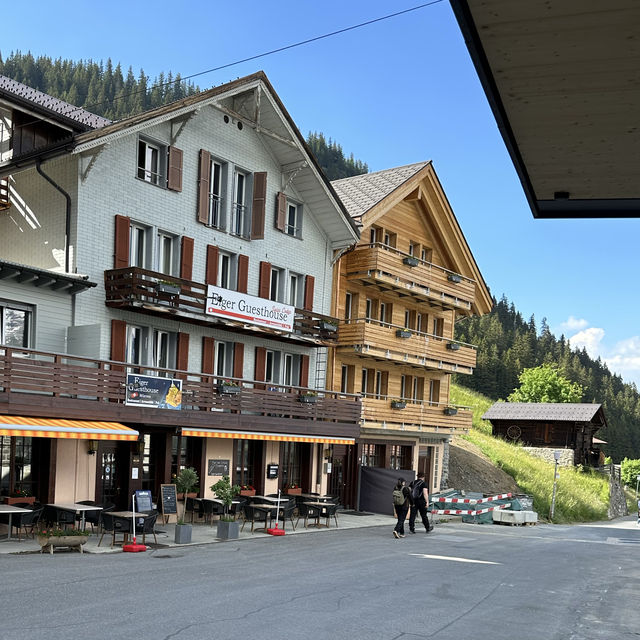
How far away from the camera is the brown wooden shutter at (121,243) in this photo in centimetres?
2481

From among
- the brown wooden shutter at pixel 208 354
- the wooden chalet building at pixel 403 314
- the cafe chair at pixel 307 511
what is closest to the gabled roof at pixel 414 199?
the wooden chalet building at pixel 403 314

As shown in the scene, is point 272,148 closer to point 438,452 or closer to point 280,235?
point 280,235

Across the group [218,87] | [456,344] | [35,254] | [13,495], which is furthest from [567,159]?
[456,344]

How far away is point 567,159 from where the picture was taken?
362 centimetres

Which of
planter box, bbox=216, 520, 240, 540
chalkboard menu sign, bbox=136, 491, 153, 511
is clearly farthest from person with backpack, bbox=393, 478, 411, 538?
chalkboard menu sign, bbox=136, 491, 153, 511

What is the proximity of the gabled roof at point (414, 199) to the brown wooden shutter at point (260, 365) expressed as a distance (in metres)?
6.74

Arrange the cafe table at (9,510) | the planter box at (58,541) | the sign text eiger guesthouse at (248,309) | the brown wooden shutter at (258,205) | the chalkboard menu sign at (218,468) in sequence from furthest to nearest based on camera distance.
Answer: the brown wooden shutter at (258,205) < the chalkboard menu sign at (218,468) < the sign text eiger guesthouse at (248,309) < the cafe table at (9,510) < the planter box at (58,541)

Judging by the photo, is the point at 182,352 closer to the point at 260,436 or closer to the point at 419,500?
the point at 260,436

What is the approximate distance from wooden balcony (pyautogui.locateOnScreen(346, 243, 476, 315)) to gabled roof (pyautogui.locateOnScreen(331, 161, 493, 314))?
109cm

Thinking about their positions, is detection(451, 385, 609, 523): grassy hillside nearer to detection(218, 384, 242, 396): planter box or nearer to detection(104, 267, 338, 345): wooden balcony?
detection(218, 384, 242, 396): planter box

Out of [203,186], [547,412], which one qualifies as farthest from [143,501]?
[547,412]

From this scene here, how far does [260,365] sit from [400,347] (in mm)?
7310

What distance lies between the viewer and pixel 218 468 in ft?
90.7

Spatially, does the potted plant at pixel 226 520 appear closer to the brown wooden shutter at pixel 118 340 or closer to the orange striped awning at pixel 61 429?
the orange striped awning at pixel 61 429
